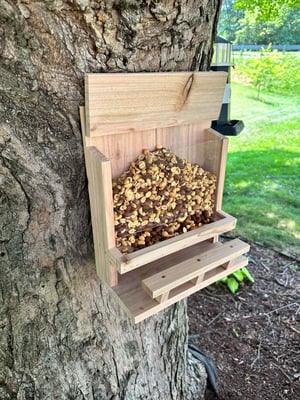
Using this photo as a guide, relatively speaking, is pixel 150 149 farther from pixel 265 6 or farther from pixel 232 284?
pixel 265 6

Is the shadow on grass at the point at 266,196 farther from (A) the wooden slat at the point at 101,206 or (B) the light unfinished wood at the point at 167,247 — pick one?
(A) the wooden slat at the point at 101,206

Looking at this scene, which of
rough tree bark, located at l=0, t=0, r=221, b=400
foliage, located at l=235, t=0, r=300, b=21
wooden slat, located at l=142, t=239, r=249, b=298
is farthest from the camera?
foliage, located at l=235, t=0, r=300, b=21

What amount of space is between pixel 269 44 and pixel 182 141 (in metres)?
2.89

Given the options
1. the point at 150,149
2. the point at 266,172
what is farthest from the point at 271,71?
the point at 150,149

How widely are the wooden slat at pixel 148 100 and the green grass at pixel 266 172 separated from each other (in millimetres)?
1976

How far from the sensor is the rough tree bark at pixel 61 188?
635mm

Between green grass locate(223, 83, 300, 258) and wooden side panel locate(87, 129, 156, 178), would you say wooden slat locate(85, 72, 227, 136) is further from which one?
green grass locate(223, 83, 300, 258)

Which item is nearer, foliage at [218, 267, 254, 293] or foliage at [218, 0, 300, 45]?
foliage at [218, 0, 300, 45]

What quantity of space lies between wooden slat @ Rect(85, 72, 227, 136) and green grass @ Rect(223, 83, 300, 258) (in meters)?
1.98

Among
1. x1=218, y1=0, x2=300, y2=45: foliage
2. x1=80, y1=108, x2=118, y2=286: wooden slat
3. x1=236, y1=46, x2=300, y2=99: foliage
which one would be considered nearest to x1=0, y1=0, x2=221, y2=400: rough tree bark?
x1=80, y1=108, x2=118, y2=286: wooden slat

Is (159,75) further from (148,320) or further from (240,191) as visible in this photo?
(240,191)

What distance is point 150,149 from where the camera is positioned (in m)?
0.83

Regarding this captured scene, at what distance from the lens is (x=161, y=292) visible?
28.8 inches

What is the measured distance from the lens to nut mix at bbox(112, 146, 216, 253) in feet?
2.51
